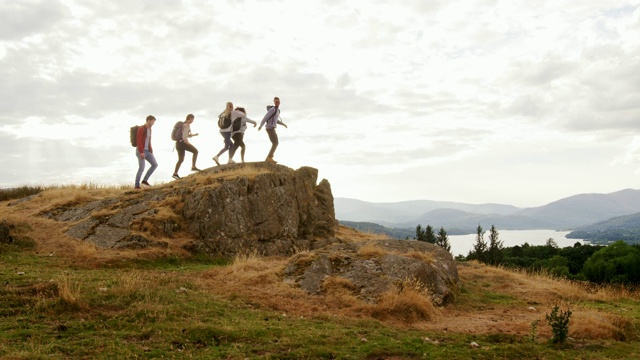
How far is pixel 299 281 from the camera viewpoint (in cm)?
1459

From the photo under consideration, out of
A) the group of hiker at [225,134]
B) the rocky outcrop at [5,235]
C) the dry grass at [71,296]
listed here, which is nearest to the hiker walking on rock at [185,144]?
the group of hiker at [225,134]

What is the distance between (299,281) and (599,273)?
61.7 meters

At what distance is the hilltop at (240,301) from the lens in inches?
340

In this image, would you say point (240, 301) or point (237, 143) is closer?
point (240, 301)

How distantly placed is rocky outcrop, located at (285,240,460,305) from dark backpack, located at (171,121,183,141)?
10.5m

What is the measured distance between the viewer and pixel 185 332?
8.88 meters

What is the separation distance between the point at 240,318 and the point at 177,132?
14759 mm

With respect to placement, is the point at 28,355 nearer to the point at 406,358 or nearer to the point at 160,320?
the point at 160,320

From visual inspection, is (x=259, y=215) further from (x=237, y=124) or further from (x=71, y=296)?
(x=71, y=296)

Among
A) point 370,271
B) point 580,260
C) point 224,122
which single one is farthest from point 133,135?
point 580,260

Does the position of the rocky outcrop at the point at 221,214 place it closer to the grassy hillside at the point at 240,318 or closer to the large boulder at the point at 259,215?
the large boulder at the point at 259,215

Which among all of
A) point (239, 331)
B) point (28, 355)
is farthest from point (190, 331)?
point (28, 355)

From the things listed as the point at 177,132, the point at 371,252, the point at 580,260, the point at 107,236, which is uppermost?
the point at 177,132

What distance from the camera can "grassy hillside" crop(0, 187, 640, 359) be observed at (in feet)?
27.3
